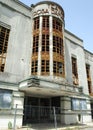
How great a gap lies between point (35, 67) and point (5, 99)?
222 inches

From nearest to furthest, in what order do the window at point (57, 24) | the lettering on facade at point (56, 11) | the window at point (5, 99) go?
the window at point (5, 99)
the window at point (57, 24)
the lettering on facade at point (56, 11)

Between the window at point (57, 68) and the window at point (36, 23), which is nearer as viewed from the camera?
the window at point (57, 68)

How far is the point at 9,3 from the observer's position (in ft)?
67.5

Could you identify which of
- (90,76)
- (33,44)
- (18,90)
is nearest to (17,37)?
(33,44)

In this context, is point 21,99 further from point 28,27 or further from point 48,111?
point 28,27

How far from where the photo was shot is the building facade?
55.8ft

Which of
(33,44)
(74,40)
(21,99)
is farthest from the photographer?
(74,40)

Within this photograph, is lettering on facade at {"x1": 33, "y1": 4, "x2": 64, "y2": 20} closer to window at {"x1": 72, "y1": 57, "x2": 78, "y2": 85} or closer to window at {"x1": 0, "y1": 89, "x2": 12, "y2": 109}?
window at {"x1": 72, "y1": 57, "x2": 78, "y2": 85}

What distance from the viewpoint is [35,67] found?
64.5 ft

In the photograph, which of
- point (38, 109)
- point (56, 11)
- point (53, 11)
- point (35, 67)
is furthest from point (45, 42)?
point (38, 109)

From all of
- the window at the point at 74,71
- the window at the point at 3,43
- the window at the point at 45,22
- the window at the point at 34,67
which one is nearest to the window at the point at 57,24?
the window at the point at 45,22

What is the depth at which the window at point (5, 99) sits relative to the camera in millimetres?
16219

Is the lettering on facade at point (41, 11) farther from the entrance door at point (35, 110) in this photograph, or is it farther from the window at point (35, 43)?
the entrance door at point (35, 110)

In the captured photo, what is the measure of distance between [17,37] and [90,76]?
18.6m
